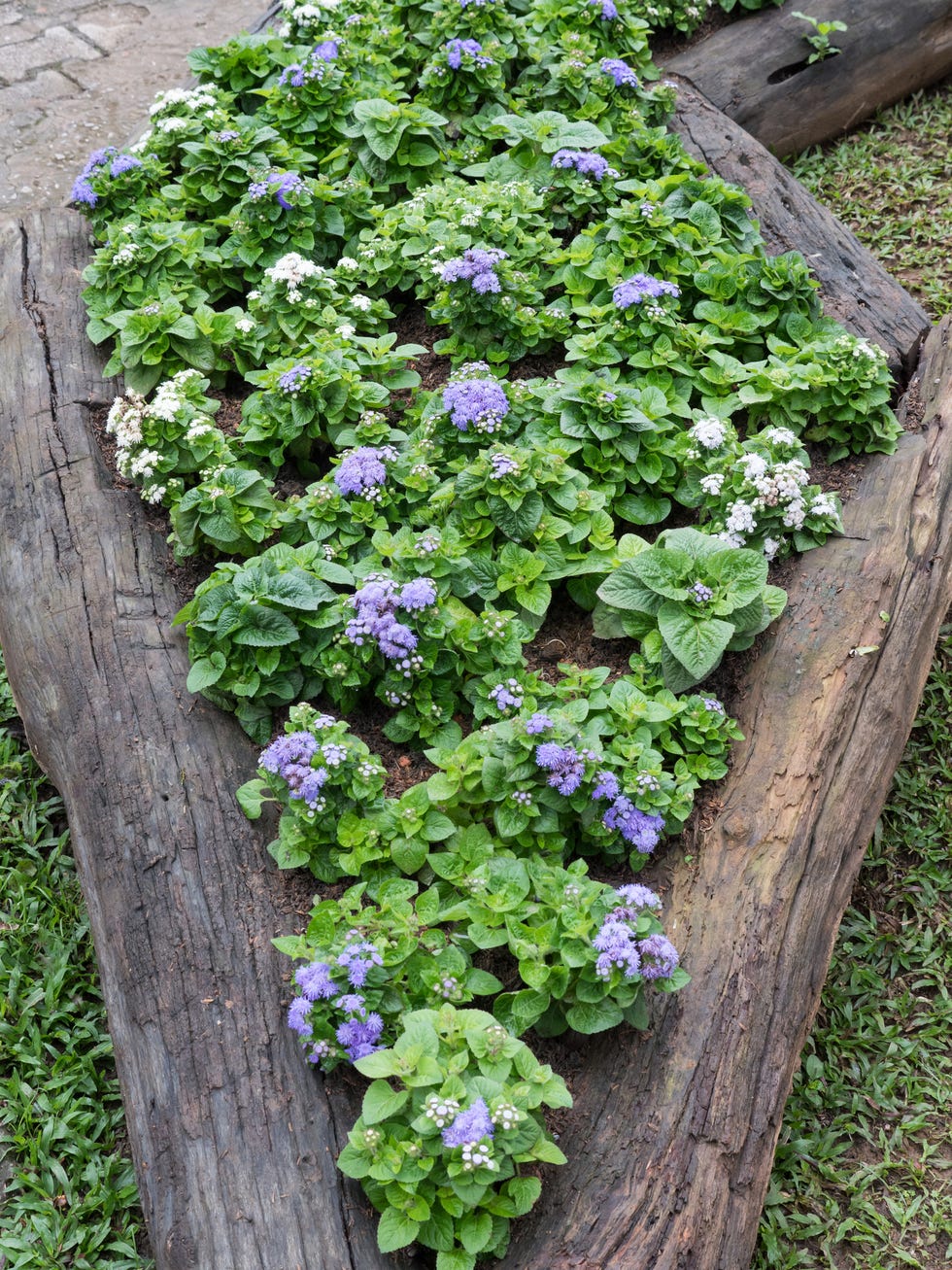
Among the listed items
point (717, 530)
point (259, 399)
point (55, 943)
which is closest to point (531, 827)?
point (717, 530)

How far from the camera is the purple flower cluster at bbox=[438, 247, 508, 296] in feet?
13.1

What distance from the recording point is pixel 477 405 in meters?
3.67

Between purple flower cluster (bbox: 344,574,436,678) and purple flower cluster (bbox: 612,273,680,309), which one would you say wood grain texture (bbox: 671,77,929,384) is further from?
purple flower cluster (bbox: 344,574,436,678)

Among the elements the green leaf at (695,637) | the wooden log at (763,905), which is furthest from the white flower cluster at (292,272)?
the wooden log at (763,905)

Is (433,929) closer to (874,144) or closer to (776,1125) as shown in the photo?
(776,1125)

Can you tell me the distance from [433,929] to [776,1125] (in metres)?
0.94

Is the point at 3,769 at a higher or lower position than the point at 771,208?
lower

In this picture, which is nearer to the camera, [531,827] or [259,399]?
[531,827]

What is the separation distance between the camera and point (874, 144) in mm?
6461

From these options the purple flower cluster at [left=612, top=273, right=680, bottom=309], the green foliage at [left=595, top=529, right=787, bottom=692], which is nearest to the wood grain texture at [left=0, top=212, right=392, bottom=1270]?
the green foliage at [left=595, top=529, right=787, bottom=692]

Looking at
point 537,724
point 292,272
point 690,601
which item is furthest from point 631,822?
point 292,272

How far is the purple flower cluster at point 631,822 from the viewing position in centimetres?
290

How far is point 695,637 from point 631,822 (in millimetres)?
605

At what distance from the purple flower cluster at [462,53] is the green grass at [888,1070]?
307 centimetres
